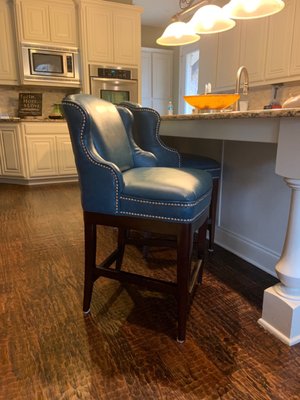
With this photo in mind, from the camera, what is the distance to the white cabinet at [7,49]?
3874mm

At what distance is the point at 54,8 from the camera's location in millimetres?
3955

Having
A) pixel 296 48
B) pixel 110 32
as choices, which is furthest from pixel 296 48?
pixel 110 32

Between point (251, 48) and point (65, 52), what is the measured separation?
2.48 meters

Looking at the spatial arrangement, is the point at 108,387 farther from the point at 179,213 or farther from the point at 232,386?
the point at 179,213

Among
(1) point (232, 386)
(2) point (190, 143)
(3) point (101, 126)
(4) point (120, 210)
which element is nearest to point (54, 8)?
(2) point (190, 143)

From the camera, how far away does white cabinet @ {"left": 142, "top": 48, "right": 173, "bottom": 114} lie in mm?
6020

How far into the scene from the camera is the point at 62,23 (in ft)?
13.2

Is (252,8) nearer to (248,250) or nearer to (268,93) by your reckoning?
(248,250)

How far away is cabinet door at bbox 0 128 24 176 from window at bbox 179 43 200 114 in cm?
335

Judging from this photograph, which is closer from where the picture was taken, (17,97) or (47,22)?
(47,22)

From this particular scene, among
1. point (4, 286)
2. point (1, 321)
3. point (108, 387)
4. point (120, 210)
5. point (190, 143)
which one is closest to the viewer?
point (108, 387)

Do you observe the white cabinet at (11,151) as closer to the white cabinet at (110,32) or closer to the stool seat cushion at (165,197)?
the white cabinet at (110,32)

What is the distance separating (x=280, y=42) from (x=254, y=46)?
0.39 m

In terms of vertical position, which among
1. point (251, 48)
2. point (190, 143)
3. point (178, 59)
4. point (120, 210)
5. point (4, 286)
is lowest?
point (4, 286)
